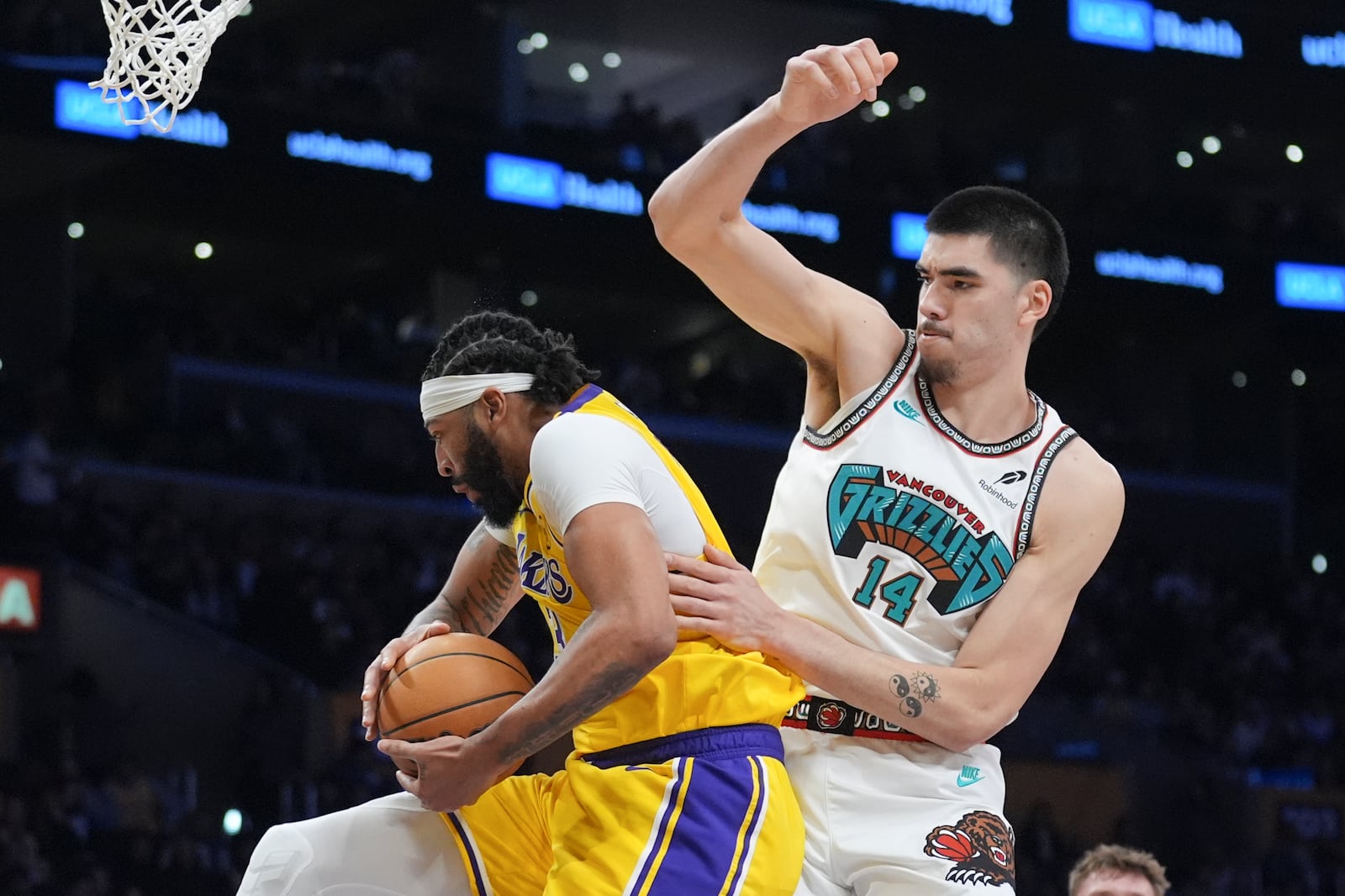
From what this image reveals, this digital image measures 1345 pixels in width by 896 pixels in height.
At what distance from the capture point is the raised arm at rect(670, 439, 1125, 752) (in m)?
3.62

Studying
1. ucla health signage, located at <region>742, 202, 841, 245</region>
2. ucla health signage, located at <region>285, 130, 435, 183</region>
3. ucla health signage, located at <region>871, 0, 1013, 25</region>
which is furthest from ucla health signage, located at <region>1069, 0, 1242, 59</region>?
ucla health signage, located at <region>285, 130, 435, 183</region>

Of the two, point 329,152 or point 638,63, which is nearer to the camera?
point 329,152

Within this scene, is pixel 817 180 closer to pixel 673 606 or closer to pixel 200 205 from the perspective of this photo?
pixel 200 205

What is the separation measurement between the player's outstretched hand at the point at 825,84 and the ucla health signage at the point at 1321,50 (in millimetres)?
18753

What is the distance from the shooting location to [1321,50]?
20547 millimetres

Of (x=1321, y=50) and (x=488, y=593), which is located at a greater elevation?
(x=1321, y=50)

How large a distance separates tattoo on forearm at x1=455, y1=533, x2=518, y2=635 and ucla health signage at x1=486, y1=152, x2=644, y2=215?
14839 millimetres

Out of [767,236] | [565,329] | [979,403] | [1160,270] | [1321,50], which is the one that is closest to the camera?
[767,236]

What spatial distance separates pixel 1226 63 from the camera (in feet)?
67.2

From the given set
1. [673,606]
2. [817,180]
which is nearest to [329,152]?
[817,180]

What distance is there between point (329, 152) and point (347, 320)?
2930 mm

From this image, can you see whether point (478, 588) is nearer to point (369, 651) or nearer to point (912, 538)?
point (912, 538)

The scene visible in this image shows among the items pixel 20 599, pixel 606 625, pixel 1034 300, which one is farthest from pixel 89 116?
pixel 606 625

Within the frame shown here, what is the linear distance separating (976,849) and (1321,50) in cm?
1921
